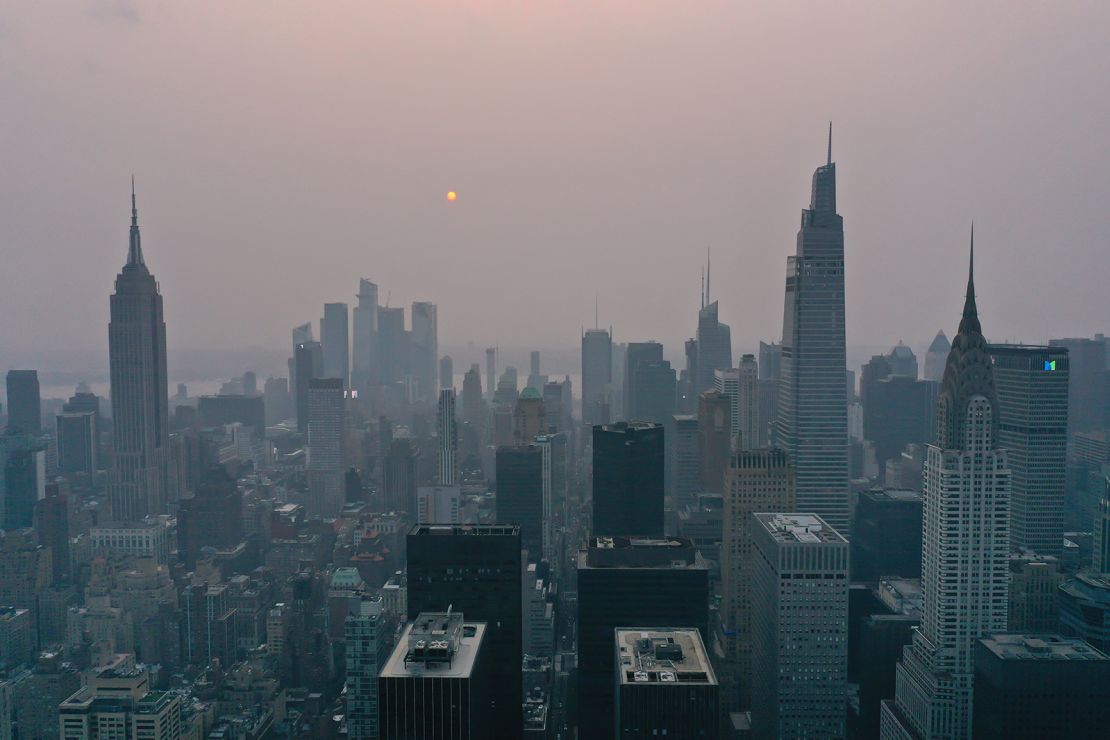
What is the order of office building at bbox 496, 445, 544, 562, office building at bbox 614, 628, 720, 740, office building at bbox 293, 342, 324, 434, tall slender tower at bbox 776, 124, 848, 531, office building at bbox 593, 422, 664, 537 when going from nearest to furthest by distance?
1. office building at bbox 614, 628, 720, 740
2. office building at bbox 593, 422, 664, 537
3. tall slender tower at bbox 776, 124, 848, 531
4. office building at bbox 496, 445, 544, 562
5. office building at bbox 293, 342, 324, 434

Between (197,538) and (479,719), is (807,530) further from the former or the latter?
(197,538)

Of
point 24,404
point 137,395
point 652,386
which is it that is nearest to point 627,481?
point 652,386

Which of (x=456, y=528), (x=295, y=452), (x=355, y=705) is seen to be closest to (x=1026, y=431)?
(x=456, y=528)

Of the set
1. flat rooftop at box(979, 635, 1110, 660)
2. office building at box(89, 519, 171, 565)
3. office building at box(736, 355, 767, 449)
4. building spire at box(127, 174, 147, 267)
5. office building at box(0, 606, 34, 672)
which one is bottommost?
office building at box(0, 606, 34, 672)

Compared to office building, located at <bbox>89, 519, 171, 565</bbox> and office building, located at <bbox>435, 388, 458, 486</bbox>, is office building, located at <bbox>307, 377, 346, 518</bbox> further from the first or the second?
office building, located at <bbox>89, 519, 171, 565</bbox>

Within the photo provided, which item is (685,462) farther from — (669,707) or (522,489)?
(669,707)

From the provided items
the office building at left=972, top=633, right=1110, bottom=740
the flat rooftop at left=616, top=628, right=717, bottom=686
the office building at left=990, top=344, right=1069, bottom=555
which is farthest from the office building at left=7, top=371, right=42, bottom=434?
the office building at left=990, top=344, right=1069, bottom=555

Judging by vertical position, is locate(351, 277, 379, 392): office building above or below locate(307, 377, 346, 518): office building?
above
